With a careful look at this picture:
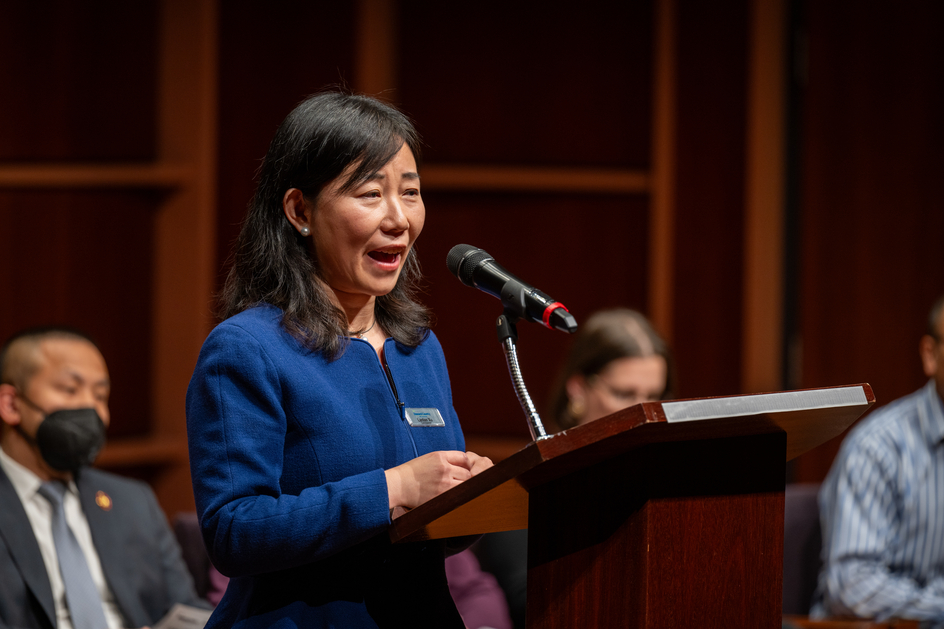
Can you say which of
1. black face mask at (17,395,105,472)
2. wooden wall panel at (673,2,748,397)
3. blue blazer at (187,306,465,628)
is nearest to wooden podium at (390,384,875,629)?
blue blazer at (187,306,465,628)

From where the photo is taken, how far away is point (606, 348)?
2.81 metres

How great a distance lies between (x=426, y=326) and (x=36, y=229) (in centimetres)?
237

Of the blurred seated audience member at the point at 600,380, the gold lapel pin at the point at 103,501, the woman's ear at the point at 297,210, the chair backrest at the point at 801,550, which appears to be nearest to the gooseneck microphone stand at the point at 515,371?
the woman's ear at the point at 297,210

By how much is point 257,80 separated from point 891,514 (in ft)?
8.41

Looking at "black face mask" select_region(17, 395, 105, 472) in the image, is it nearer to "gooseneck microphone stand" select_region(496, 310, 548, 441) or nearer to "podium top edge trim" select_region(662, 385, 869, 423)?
"gooseneck microphone stand" select_region(496, 310, 548, 441)

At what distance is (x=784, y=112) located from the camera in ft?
12.5

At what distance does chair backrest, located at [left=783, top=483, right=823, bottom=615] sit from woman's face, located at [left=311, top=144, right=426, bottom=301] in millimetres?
2163

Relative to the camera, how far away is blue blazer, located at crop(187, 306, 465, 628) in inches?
43.3

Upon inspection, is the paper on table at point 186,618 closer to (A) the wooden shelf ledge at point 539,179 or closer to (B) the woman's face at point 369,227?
(B) the woman's face at point 369,227

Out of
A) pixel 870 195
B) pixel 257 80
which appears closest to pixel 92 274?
pixel 257 80

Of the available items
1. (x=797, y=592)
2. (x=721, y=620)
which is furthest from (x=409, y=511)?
(x=797, y=592)

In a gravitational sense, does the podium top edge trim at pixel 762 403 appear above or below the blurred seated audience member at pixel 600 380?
above

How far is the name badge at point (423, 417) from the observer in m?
1.28

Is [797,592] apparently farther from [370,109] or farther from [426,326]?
[370,109]
